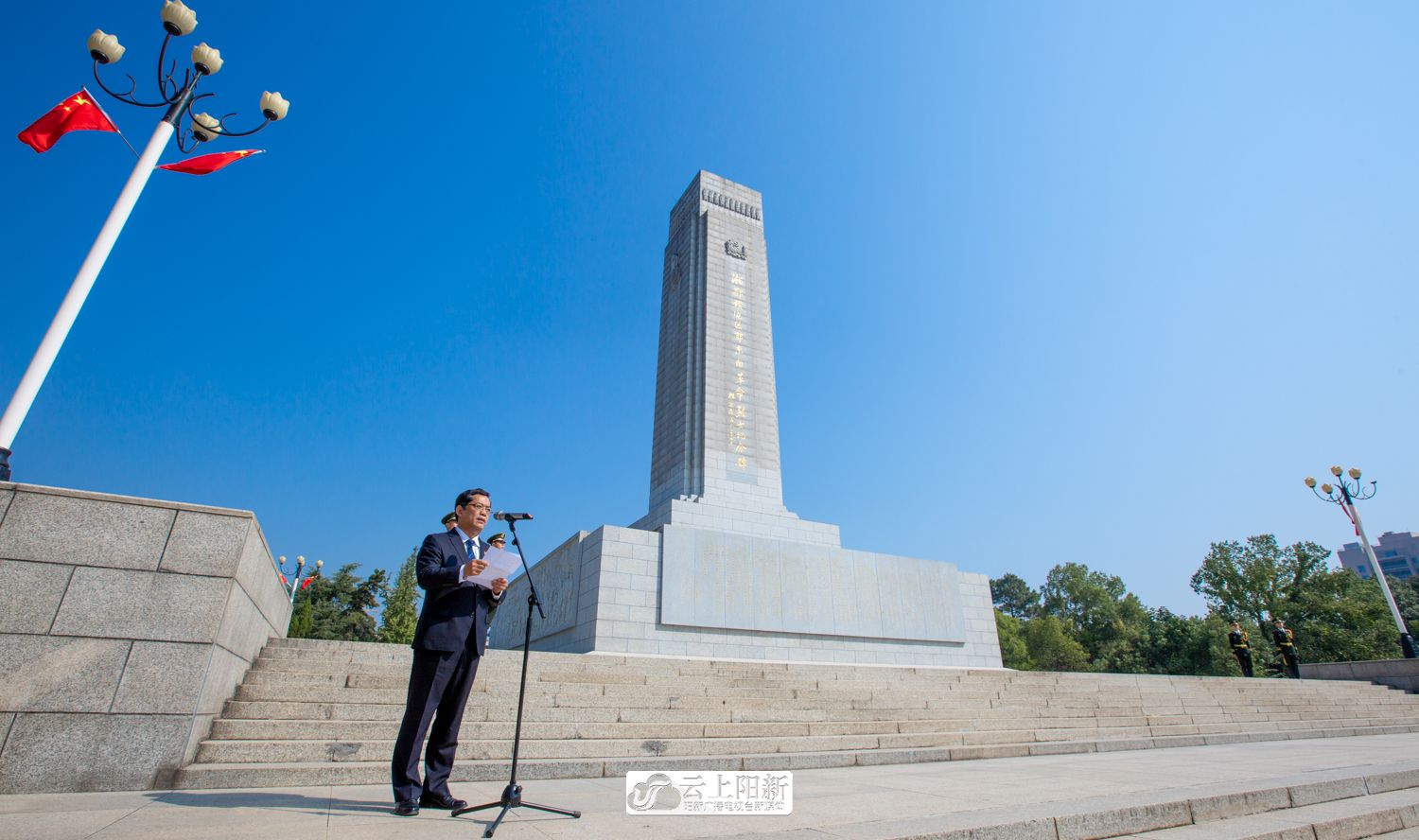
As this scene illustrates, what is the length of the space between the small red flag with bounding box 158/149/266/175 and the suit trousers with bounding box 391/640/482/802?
792 centimetres

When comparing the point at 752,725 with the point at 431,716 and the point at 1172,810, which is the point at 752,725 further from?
the point at 431,716

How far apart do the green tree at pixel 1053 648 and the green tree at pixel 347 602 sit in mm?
48274

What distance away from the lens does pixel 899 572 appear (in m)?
16.7

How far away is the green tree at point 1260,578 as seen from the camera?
129 feet

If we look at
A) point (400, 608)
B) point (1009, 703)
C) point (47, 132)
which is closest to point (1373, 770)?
point (1009, 703)

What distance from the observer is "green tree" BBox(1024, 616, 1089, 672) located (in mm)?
49656

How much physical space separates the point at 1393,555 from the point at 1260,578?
200 meters

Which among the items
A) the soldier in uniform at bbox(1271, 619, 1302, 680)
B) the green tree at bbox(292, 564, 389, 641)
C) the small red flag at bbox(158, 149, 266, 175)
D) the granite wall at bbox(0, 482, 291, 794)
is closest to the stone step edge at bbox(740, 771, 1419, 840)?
the granite wall at bbox(0, 482, 291, 794)

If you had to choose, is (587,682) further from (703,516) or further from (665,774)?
(703,516)

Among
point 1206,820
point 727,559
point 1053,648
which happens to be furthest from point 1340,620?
point 1206,820

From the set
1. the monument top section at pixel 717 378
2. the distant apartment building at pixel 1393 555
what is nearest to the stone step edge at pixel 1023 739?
the monument top section at pixel 717 378

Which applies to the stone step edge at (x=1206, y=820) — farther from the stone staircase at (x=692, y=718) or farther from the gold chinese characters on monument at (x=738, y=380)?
the gold chinese characters on monument at (x=738, y=380)

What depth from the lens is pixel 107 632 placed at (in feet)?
15.7

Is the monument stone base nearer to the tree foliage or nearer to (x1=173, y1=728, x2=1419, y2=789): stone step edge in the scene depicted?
(x1=173, y1=728, x2=1419, y2=789): stone step edge
